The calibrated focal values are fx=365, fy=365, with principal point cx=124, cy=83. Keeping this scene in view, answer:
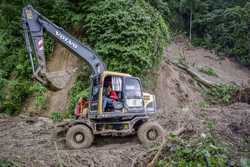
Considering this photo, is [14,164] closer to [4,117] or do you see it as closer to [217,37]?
[4,117]

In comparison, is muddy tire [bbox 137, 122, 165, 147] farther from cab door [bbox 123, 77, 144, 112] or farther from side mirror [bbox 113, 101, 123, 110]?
side mirror [bbox 113, 101, 123, 110]

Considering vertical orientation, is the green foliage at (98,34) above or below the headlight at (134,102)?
above

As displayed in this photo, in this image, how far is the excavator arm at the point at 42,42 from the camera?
9.88 meters

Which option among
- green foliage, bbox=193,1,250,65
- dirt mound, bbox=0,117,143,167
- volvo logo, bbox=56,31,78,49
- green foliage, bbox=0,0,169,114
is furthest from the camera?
green foliage, bbox=193,1,250,65

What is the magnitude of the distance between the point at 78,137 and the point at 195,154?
362cm

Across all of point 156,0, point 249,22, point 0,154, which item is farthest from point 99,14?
point 249,22

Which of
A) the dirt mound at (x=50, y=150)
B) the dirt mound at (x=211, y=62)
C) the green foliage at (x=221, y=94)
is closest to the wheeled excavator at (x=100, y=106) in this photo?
the dirt mound at (x=50, y=150)

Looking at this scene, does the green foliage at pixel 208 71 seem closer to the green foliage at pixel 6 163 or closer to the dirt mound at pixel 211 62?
the dirt mound at pixel 211 62

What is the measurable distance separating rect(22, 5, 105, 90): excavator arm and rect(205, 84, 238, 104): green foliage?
923 cm

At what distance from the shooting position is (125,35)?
14828mm

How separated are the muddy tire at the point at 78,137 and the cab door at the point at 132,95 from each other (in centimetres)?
124

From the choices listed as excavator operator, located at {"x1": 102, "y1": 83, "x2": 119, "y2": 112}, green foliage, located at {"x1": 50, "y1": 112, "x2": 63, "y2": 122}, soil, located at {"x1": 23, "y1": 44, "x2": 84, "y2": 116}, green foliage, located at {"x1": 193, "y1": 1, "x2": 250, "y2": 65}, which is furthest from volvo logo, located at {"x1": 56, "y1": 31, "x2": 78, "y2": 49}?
green foliage, located at {"x1": 193, "y1": 1, "x2": 250, "y2": 65}

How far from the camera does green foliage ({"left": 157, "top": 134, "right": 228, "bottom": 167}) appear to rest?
22.0ft

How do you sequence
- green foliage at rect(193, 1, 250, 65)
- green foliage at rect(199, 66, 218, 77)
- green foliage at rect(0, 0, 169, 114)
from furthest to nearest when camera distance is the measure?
green foliage at rect(193, 1, 250, 65), green foliage at rect(199, 66, 218, 77), green foliage at rect(0, 0, 169, 114)
